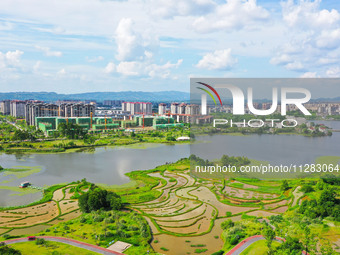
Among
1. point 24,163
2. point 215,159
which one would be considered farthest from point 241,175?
point 24,163

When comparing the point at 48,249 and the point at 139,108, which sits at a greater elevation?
the point at 139,108

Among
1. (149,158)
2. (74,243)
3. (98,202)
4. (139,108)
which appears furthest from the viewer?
(139,108)

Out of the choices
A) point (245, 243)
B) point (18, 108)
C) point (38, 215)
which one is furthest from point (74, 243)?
point (18, 108)

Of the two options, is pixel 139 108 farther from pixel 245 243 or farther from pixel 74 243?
pixel 245 243

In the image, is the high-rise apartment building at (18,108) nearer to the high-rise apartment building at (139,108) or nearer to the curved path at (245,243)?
the high-rise apartment building at (139,108)

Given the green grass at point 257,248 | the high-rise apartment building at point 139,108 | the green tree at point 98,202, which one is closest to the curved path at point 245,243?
the green grass at point 257,248

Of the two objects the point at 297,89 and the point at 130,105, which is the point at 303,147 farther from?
the point at 130,105

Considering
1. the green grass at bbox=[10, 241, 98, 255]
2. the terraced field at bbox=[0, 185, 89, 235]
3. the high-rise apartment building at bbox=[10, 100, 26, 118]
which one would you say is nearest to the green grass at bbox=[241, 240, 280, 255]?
the green grass at bbox=[10, 241, 98, 255]

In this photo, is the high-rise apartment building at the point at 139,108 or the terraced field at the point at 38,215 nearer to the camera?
the terraced field at the point at 38,215
